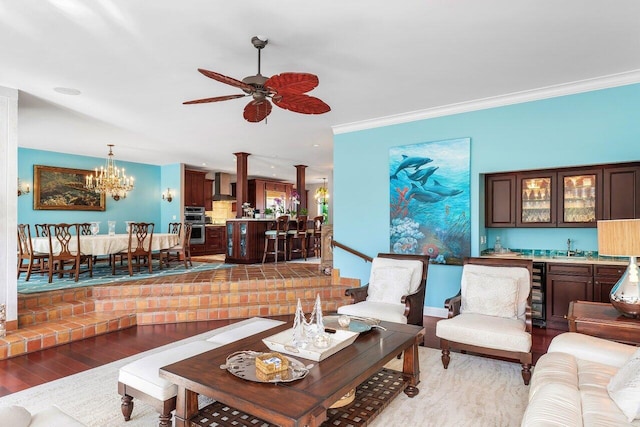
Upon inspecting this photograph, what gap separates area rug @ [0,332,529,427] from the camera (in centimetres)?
245

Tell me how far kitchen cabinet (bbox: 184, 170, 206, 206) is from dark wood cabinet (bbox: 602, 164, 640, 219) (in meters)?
9.20

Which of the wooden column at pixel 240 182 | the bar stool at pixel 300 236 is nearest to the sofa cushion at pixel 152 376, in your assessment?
the wooden column at pixel 240 182

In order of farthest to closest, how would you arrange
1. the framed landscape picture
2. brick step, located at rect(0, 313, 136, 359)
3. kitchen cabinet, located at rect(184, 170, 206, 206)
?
kitchen cabinet, located at rect(184, 170, 206, 206) < the framed landscape picture < brick step, located at rect(0, 313, 136, 359)

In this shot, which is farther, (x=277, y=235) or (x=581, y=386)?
(x=277, y=235)

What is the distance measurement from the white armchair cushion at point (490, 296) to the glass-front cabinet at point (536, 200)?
1721 millimetres

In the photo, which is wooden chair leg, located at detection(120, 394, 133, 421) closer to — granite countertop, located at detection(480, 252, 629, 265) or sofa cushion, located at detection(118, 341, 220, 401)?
sofa cushion, located at detection(118, 341, 220, 401)

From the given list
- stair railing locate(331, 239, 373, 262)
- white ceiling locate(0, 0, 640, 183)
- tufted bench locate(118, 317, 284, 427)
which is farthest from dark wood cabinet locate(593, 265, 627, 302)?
tufted bench locate(118, 317, 284, 427)

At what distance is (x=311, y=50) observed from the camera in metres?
3.36

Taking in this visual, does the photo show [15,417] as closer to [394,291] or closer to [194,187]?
[394,291]

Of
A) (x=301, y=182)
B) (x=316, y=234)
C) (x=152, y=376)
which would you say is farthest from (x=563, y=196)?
(x=301, y=182)

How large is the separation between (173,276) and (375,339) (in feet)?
15.3

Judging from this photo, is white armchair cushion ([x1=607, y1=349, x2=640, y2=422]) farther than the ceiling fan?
No

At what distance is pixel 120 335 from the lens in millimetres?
4398

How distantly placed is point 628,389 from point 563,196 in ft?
12.0
